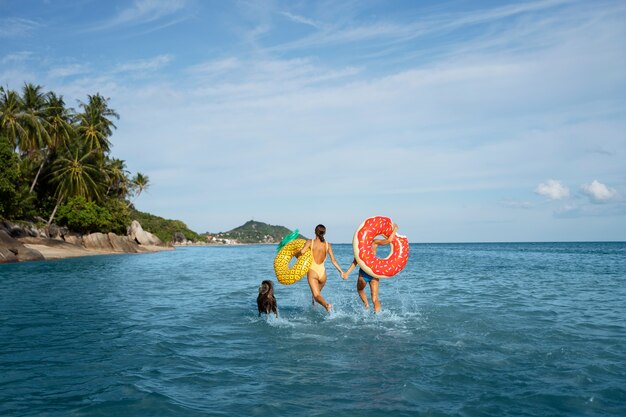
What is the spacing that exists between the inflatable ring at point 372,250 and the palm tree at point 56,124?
3914cm

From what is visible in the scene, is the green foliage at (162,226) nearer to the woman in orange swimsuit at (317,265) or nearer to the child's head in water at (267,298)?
the woman in orange swimsuit at (317,265)

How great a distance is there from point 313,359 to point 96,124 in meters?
51.5

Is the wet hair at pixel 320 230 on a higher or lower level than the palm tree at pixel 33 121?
lower

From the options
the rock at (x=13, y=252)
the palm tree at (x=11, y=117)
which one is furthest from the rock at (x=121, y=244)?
the rock at (x=13, y=252)

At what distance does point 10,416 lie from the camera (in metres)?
4.40

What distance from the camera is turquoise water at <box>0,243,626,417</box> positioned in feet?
15.6

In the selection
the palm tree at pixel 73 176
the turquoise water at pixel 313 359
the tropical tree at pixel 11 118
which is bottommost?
the turquoise water at pixel 313 359

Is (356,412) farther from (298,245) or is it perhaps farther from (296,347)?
(298,245)

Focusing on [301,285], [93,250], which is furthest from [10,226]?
[301,285]

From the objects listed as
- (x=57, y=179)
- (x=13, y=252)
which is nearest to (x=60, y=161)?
(x=57, y=179)

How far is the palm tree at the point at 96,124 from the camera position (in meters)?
49.7

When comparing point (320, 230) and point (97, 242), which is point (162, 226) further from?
point (320, 230)

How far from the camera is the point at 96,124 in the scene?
50906 millimetres

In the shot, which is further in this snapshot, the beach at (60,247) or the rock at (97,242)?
the rock at (97,242)
